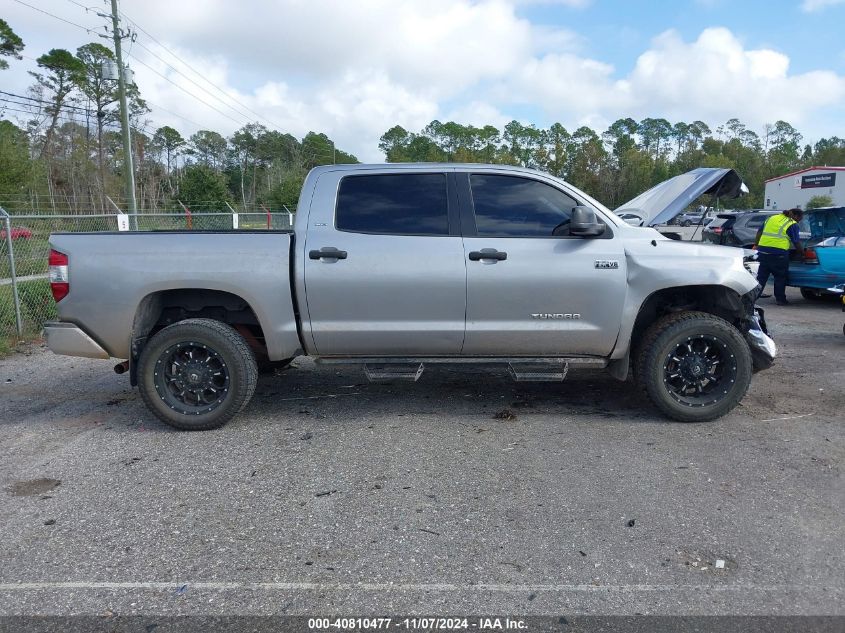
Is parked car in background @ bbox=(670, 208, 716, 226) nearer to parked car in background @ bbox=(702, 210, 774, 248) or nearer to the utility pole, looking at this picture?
parked car in background @ bbox=(702, 210, 774, 248)

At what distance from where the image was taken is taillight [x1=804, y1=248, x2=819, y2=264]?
10.7 meters

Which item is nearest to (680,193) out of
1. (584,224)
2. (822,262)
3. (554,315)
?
(584,224)

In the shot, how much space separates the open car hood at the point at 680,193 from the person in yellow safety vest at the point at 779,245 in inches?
176

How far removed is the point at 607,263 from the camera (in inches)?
188

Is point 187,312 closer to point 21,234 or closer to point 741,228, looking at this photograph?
point 21,234

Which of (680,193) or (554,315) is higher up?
(680,193)

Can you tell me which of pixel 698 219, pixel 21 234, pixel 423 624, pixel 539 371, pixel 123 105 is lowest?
pixel 423 624

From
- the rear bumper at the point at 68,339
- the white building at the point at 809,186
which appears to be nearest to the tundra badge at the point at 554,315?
the rear bumper at the point at 68,339

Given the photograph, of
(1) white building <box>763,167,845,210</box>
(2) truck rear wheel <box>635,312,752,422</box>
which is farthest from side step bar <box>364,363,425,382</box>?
(1) white building <box>763,167,845,210</box>

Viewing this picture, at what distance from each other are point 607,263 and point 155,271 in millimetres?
3433

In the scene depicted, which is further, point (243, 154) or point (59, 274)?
point (243, 154)

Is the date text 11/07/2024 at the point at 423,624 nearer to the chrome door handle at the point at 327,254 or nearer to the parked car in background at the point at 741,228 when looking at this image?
the chrome door handle at the point at 327,254

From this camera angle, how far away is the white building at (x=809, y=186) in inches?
1892

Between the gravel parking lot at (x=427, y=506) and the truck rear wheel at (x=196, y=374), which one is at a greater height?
the truck rear wheel at (x=196, y=374)
